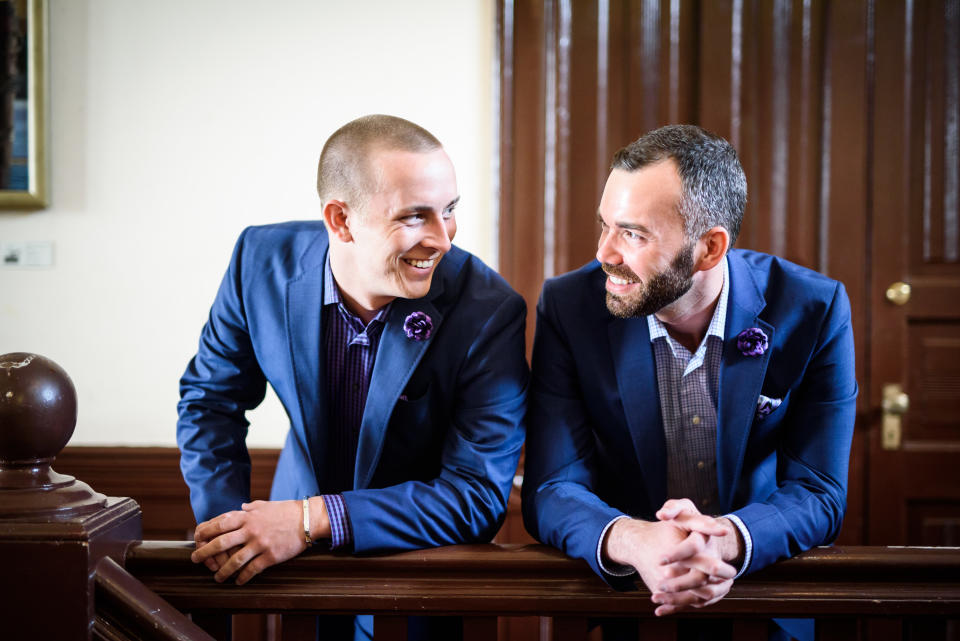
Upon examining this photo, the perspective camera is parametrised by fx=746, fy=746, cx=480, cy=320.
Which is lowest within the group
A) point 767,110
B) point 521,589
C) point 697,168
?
point 521,589

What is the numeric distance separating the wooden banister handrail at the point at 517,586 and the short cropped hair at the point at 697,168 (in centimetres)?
78

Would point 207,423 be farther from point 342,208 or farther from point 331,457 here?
point 342,208

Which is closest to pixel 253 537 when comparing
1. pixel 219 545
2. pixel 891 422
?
pixel 219 545

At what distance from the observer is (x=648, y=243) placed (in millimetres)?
1531

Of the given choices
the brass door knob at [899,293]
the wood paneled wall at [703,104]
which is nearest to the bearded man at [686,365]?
the wood paneled wall at [703,104]

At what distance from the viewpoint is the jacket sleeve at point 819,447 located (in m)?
1.27

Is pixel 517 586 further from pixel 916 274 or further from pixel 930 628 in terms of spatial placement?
pixel 916 274

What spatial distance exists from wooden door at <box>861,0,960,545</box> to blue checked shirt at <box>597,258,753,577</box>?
1.58 metres

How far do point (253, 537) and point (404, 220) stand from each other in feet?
2.29

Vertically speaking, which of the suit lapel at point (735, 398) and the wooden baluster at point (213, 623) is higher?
the suit lapel at point (735, 398)

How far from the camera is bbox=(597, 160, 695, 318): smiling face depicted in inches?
59.2

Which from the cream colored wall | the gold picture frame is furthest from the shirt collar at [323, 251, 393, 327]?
the gold picture frame

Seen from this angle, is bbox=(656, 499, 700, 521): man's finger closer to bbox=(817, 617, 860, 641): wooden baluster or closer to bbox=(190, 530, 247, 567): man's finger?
bbox=(817, 617, 860, 641): wooden baluster

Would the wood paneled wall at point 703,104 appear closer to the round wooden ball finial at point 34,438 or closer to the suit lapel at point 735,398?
the suit lapel at point 735,398
